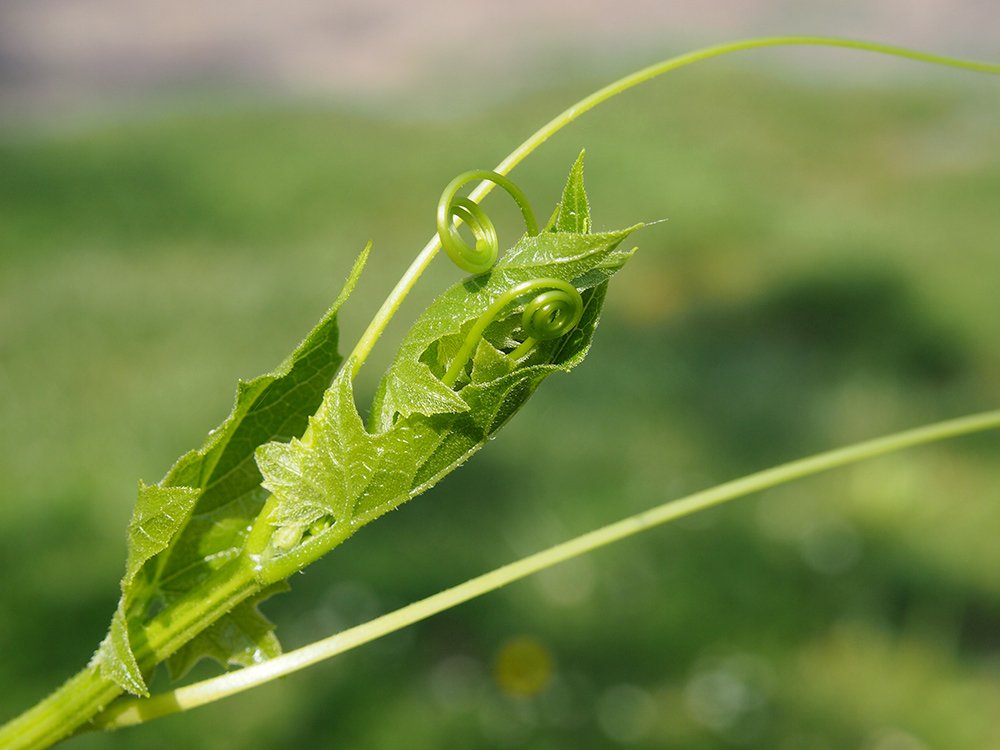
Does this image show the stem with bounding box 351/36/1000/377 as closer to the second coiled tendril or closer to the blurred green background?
the second coiled tendril

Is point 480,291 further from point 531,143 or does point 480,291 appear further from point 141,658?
point 141,658

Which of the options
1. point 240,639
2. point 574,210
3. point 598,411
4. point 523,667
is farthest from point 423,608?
point 598,411

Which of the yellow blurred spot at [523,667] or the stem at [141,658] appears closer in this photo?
the stem at [141,658]

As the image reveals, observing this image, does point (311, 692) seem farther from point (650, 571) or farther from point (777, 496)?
point (777, 496)

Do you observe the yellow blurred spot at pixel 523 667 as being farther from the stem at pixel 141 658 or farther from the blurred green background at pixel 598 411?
the stem at pixel 141 658

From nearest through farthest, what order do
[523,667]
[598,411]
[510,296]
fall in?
[510,296] < [523,667] < [598,411]

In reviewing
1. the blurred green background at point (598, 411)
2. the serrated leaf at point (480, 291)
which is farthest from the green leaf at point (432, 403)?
the blurred green background at point (598, 411)
